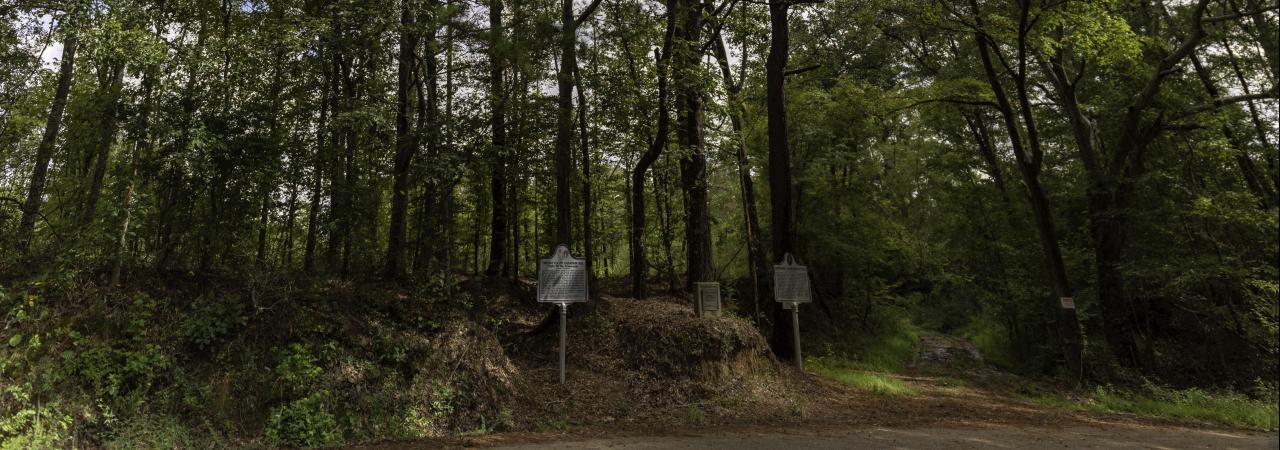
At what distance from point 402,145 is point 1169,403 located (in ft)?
46.0

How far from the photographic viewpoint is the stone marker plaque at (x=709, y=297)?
34.0ft

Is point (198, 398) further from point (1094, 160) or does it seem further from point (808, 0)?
point (1094, 160)

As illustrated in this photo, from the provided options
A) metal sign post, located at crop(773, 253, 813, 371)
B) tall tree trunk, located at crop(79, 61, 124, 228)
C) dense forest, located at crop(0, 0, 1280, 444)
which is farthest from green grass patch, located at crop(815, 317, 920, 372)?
tall tree trunk, located at crop(79, 61, 124, 228)

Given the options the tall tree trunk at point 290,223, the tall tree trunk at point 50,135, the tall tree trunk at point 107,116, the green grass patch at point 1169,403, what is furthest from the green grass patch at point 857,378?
the tall tree trunk at point 50,135

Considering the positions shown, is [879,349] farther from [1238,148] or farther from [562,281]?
[562,281]

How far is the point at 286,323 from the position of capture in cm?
755

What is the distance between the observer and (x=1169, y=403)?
1007 centimetres

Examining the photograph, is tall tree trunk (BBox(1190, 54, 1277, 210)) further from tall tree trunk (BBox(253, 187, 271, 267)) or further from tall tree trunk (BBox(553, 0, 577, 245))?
tall tree trunk (BBox(253, 187, 271, 267))

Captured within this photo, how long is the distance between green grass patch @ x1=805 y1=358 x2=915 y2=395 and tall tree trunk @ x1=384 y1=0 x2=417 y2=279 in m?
9.23

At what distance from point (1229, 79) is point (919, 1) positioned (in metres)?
6.99

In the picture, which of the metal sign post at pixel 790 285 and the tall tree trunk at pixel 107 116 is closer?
the tall tree trunk at pixel 107 116

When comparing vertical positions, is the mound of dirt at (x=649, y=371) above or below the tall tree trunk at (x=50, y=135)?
below

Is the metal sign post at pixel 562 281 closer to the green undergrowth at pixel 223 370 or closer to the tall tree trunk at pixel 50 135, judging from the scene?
the green undergrowth at pixel 223 370

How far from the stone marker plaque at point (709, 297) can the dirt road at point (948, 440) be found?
319 centimetres
